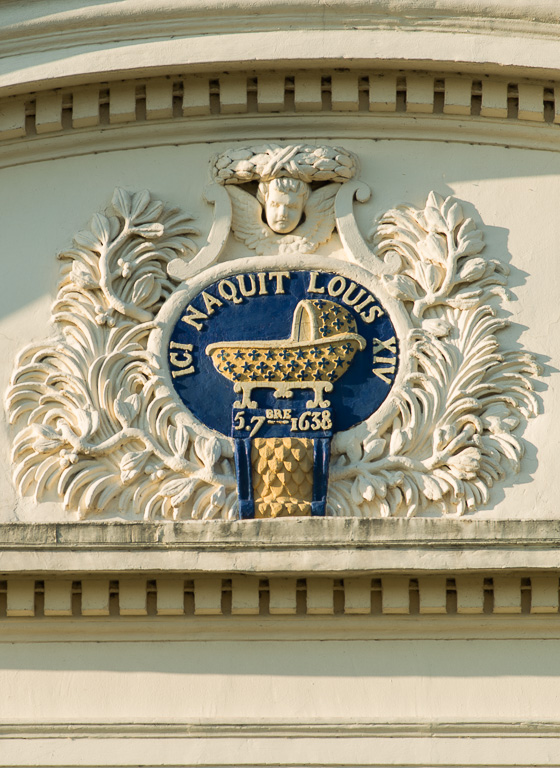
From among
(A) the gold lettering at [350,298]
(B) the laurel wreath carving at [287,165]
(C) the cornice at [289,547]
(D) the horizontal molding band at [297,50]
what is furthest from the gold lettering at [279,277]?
(C) the cornice at [289,547]

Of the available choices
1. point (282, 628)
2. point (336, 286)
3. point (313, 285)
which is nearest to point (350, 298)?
point (336, 286)

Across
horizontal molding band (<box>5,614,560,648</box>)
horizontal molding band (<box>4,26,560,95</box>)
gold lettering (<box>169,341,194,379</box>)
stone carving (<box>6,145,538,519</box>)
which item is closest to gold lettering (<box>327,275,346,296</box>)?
stone carving (<box>6,145,538,519</box>)

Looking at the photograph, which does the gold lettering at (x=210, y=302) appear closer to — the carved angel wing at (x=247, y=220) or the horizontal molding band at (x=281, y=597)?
the carved angel wing at (x=247, y=220)

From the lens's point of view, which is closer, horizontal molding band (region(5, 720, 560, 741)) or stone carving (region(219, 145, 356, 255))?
horizontal molding band (region(5, 720, 560, 741))

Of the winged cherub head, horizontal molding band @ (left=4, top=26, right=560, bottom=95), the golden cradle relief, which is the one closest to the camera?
the golden cradle relief

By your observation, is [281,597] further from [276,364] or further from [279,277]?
[279,277]

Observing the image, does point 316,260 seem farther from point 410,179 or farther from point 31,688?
point 31,688

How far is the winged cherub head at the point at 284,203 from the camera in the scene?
40.6 feet

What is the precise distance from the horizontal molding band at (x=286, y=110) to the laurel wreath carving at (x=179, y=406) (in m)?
0.54

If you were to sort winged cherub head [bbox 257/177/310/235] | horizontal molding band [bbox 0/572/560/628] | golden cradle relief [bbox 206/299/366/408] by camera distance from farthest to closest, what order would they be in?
winged cherub head [bbox 257/177/310/235] < golden cradle relief [bbox 206/299/366/408] < horizontal molding band [bbox 0/572/560/628]

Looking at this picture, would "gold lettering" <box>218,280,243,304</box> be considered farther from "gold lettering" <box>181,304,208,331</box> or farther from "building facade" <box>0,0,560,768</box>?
"gold lettering" <box>181,304,208,331</box>

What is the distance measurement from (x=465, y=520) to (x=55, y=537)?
2289mm

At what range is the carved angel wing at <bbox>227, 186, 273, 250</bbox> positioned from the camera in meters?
12.4

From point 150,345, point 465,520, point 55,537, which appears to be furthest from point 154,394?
point 465,520
